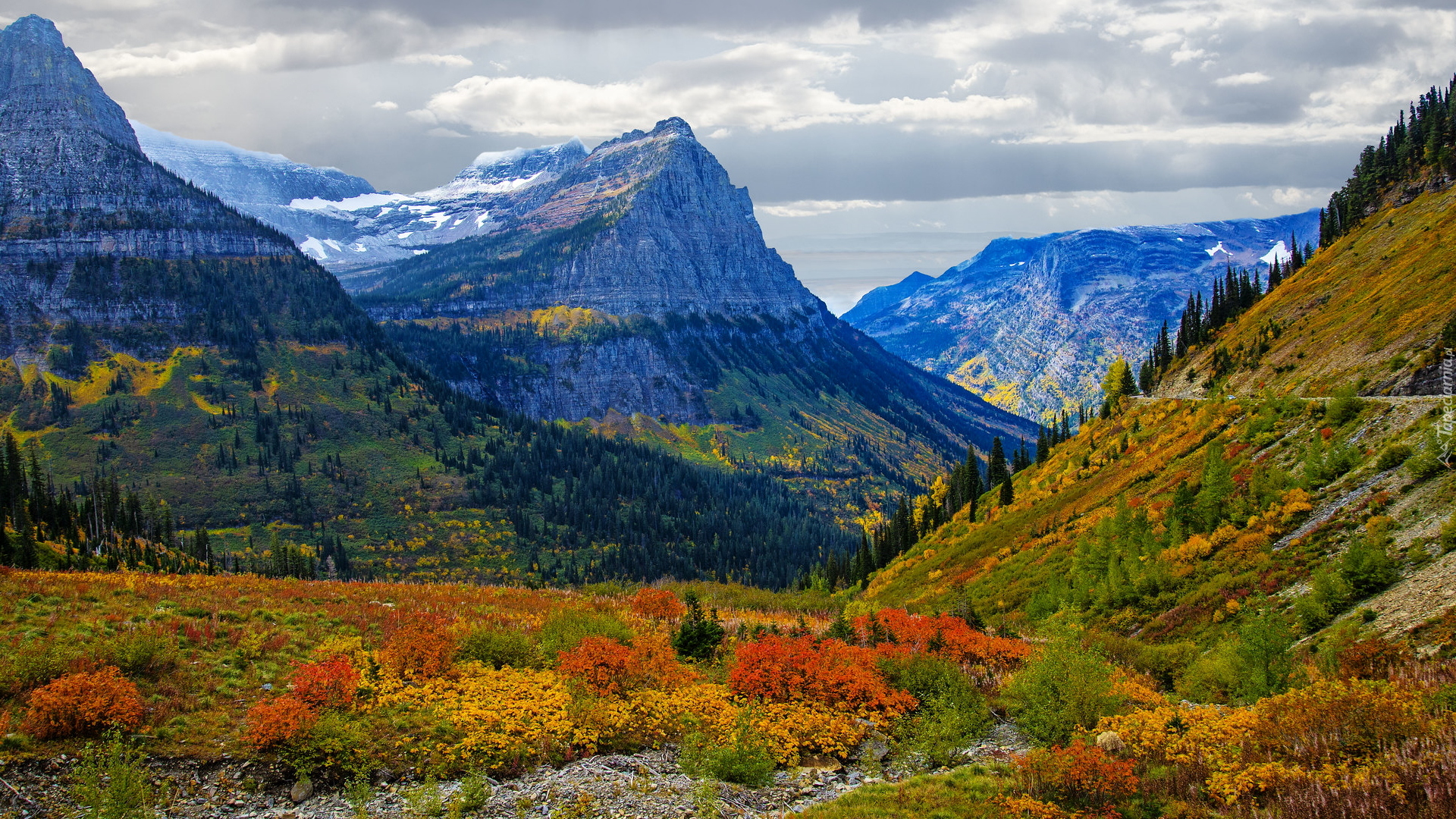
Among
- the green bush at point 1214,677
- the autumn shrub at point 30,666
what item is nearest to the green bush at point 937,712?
the green bush at point 1214,677

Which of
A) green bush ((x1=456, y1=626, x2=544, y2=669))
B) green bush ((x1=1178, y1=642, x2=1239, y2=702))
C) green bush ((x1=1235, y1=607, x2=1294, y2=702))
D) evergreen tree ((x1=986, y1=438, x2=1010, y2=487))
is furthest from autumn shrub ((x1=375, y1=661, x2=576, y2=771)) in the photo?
evergreen tree ((x1=986, y1=438, x2=1010, y2=487))

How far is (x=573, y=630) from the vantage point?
41.4 m

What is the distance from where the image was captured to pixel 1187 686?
113ft

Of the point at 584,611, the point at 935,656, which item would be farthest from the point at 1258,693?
the point at 584,611

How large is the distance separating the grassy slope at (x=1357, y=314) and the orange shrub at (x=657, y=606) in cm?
6164

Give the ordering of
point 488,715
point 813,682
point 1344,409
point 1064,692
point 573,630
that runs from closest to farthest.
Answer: point 488,715, point 1064,692, point 813,682, point 573,630, point 1344,409

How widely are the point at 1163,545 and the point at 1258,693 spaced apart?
1143 inches

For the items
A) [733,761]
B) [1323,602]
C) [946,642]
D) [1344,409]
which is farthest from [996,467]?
[733,761]

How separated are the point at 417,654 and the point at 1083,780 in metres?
26.2

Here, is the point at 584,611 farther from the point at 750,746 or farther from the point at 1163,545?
the point at 1163,545

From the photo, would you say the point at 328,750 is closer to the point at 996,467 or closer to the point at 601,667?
the point at 601,667

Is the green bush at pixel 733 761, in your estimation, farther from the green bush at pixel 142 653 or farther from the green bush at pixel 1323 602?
the green bush at pixel 1323 602

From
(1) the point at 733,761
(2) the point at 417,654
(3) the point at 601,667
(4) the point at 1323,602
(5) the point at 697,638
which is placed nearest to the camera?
(1) the point at 733,761

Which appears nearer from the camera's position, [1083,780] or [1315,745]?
[1315,745]
